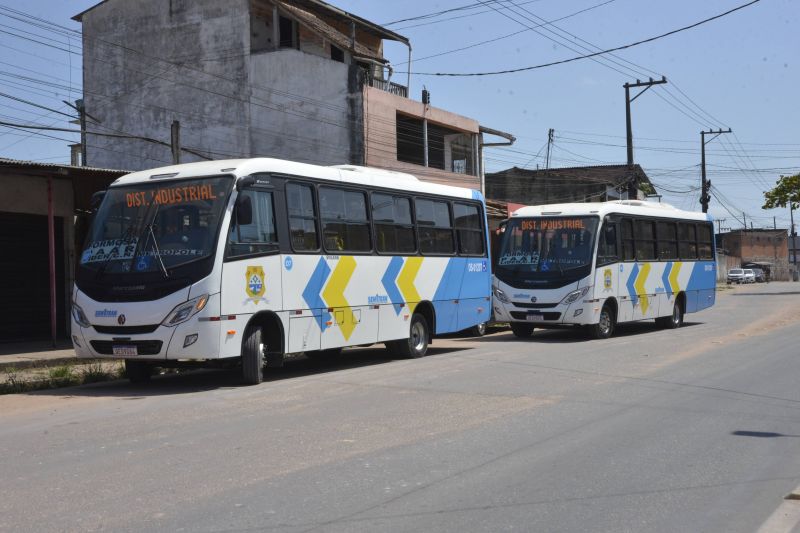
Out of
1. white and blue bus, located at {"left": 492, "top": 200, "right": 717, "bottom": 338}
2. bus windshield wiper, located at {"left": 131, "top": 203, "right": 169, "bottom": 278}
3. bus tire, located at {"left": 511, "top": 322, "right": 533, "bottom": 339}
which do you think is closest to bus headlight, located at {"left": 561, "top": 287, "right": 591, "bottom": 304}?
white and blue bus, located at {"left": 492, "top": 200, "right": 717, "bottom": 338}

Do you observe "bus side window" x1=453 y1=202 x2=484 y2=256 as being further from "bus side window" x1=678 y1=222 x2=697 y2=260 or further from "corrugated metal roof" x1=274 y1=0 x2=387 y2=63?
"corrugated metal roof" x1=274 y1=0 x2=387 y2=63

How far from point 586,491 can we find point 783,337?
49.7ft

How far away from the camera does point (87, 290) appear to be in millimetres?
12422

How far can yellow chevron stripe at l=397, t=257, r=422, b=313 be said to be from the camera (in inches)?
639

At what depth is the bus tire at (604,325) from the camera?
66.9 ft

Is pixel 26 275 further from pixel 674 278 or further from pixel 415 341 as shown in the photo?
pixel 674 278

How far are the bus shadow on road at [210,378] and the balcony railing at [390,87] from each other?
68.7ft

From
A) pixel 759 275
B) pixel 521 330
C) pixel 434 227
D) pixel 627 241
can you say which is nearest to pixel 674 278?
pixel 627 241

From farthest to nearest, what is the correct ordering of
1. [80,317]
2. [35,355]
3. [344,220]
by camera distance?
[35,355] → [344,220] → [80,317]

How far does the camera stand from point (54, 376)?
44.4 feet

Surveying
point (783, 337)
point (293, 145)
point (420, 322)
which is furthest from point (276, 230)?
point (293, 145)

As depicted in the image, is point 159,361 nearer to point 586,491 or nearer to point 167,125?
point 586,491

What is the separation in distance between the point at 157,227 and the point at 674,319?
16312mm

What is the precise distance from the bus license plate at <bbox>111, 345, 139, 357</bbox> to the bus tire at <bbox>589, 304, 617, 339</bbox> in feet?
37.2
